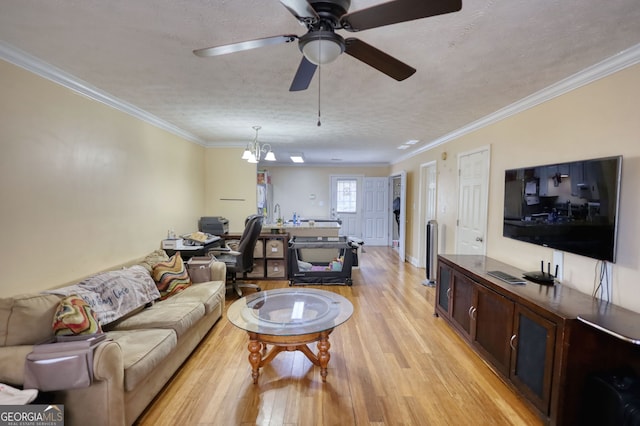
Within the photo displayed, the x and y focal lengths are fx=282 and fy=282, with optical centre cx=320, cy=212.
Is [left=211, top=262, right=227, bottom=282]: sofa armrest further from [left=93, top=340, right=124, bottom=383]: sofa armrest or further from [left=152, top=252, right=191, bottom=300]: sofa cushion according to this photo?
[left=93, top=340, right=124, bottom=383]: sofa armrest

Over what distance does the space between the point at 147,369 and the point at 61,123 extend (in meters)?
2.12

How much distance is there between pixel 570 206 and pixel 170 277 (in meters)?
3.76

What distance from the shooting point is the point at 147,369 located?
5.97 ft

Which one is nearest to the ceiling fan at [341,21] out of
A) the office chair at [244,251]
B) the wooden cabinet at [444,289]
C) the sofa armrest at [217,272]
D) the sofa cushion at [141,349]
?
the sofa cushion at [141,349]

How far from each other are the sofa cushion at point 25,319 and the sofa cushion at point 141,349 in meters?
0.41

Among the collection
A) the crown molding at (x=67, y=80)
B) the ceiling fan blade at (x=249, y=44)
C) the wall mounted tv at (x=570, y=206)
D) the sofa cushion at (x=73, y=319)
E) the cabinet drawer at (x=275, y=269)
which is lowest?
the cabinet drawer at (x=275, y=269)

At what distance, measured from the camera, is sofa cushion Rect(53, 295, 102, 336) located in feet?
5.71

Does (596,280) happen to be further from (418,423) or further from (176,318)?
(176,318)

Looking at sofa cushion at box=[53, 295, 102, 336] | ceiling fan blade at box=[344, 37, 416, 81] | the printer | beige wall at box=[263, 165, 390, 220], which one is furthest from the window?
sofa cushion at box=[53, 295, 102, 336]

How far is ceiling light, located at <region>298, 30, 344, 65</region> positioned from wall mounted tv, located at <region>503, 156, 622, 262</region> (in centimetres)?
202

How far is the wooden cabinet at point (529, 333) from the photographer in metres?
1.67

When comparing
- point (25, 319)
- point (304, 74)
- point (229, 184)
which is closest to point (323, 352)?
point (25, 319)

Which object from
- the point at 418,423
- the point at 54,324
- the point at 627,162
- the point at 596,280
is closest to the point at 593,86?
the point at 627,162

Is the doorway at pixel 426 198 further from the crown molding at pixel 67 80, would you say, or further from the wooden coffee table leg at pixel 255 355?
the crown molding at pixel 67 80
